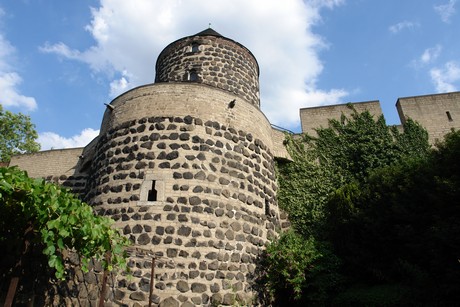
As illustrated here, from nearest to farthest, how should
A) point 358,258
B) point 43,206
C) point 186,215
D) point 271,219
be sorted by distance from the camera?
point 43,206, point 186,215, point 358,258, point 271,219

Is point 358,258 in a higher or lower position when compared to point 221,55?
lower

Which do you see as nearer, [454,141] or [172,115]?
[454,141]

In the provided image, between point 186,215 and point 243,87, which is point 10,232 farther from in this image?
point 243,87

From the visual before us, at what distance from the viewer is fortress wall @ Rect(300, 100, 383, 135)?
46.7ft

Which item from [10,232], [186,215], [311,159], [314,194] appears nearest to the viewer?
[10,232]

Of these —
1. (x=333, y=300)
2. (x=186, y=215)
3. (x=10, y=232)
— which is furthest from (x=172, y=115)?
(x=333, y=300)

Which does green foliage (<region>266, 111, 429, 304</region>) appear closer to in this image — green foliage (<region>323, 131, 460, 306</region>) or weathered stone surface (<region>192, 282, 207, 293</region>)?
green foliage (<region>323, 131, 460, 306</region>)

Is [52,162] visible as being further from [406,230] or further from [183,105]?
[406,230]

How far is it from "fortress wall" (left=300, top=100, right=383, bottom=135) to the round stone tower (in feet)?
10.9

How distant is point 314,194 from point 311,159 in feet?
5.13

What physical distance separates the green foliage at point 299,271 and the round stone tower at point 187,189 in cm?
54

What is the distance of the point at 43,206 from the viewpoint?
4.64 m

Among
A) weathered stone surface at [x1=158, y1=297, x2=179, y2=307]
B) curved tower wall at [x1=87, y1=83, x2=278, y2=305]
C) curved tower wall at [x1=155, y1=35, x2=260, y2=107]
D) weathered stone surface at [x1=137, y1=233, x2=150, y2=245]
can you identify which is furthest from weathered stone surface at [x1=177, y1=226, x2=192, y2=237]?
curved tower wall at [x1=155, y1=35, x2=260, y2=107]

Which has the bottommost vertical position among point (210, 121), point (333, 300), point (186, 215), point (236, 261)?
point (333, 300)
